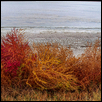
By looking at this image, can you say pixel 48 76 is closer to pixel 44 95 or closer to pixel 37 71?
pixel 37 71

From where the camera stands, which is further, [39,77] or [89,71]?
[89,71]

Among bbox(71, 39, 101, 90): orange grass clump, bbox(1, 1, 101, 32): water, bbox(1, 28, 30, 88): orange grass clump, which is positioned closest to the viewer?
bbox(1, 28, 30, 88): orange grass clump

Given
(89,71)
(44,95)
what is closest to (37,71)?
(44,95)

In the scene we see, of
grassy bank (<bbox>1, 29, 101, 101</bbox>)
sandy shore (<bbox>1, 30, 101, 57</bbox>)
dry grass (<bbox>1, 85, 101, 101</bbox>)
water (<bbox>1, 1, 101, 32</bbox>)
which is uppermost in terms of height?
water (<bbox>1, 1, 101, 32</bbox>)

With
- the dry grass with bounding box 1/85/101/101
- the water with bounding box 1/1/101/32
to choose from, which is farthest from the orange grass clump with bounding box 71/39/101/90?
the water with bounding box 1/1/101/32

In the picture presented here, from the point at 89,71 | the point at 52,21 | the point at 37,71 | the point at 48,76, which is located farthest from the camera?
the point at 52,21

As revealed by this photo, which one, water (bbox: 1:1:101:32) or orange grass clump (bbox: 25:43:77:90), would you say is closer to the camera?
orange grass clump (bbox: 25:43:77:90)

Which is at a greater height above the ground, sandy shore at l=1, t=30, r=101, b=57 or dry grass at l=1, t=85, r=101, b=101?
sandy shore at l=1, t=30, r=101, b=57

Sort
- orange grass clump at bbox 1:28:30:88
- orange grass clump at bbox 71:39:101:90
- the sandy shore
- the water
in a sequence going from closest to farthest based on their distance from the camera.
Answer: orange grass clump at bbox 1:28:30:88 → orange grass clump at bbox 71:39:101:90 → the sandy shore → the water

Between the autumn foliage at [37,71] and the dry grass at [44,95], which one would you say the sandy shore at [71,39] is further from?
the dry grass at [44,95]

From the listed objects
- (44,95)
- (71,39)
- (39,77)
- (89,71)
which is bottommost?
(44,95)

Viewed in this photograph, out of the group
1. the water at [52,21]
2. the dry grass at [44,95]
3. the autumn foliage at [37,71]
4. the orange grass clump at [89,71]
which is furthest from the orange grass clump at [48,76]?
the water at [52,21]

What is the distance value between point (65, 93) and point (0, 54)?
5.49 feet

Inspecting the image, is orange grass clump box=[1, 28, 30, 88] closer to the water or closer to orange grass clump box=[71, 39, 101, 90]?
orange grass clump box=[71, 39, 101, 90]
